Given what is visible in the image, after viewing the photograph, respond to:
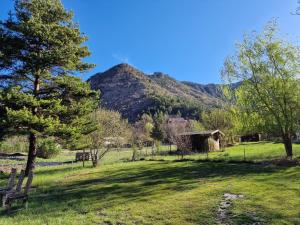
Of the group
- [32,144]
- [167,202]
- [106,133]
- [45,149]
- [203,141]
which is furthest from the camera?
[45,149]

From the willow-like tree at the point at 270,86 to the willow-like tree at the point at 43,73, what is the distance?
480 inches

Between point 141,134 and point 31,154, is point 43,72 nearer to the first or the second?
point 31,154

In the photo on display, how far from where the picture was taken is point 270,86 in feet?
66.6

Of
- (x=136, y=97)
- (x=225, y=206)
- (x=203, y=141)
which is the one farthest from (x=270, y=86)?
(x=136, y=97)

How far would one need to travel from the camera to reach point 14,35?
1752 centimetres

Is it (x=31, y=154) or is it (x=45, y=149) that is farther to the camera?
(x=45, y=149)

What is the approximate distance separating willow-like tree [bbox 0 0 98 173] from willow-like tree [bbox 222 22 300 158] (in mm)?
12196

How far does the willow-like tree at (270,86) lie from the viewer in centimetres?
1969

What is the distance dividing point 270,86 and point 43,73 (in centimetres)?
1625

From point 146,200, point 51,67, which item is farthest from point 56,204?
point 51,67

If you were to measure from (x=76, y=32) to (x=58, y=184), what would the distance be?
10.3 m

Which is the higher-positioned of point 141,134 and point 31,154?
point 141,134

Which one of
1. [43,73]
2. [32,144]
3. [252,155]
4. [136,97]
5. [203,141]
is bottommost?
[252,155]

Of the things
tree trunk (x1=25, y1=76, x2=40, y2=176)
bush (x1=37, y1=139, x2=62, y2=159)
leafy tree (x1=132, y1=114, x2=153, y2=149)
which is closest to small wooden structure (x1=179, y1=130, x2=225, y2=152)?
leafy tree (x1=132, y1=114, x2=153, y2=149)
